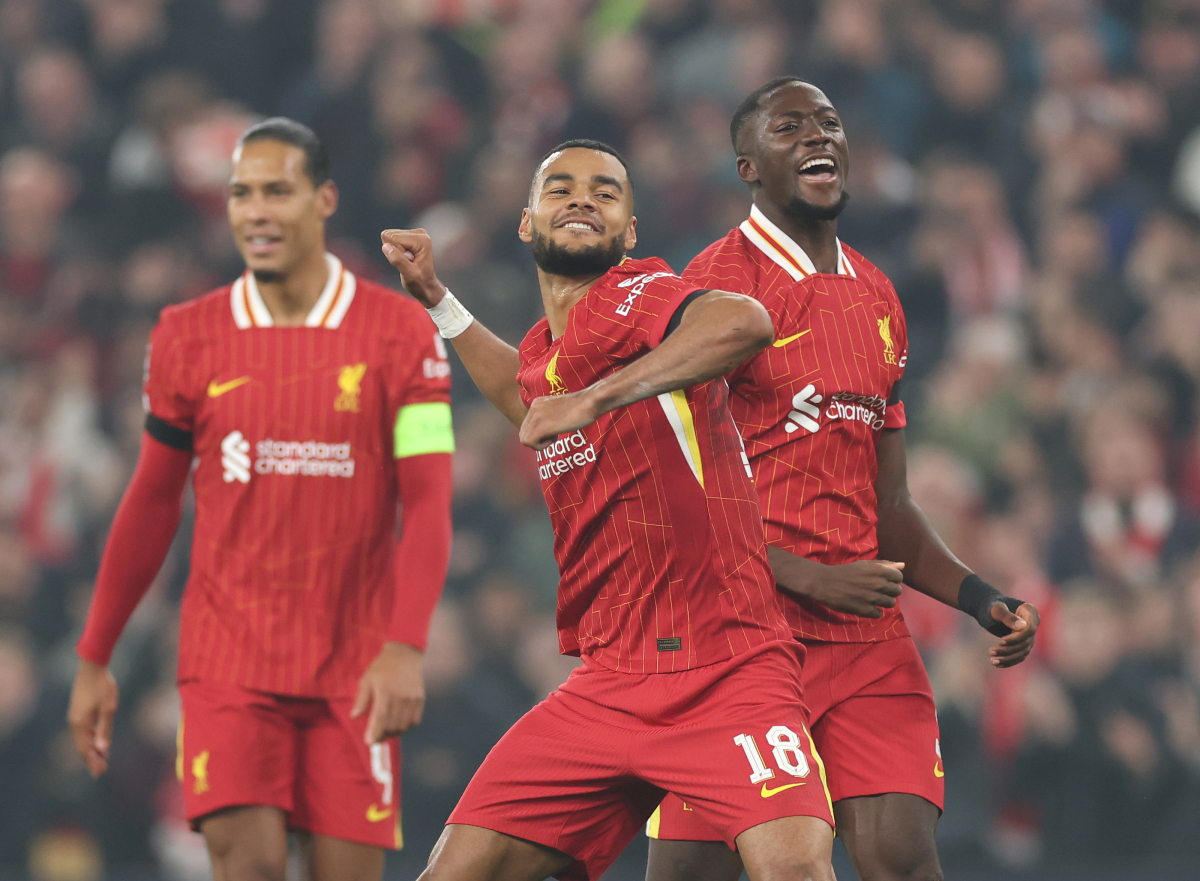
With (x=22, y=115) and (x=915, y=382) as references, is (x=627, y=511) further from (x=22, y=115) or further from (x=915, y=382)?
(x=22, y=115)

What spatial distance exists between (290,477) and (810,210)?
169 cm

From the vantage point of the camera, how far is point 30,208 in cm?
916

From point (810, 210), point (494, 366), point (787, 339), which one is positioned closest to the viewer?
point (787, 339)

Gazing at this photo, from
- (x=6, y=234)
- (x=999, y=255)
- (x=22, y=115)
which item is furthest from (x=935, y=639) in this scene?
(x=22, y=115)

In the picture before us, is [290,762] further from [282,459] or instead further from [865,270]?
[865,270]

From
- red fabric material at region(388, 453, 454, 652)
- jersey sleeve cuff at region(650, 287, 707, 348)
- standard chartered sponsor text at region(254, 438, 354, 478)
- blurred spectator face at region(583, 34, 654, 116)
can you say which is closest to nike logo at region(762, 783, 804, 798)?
jersey sleeve cuff at region(650, 287, 707, 348)

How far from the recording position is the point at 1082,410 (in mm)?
8242

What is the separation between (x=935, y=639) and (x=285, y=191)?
4215 mm

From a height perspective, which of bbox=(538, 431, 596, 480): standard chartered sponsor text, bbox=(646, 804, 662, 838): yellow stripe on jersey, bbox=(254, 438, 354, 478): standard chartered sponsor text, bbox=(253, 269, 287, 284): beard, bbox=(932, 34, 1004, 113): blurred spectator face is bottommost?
bbox=(646, 804, 662, 838): yellow stripe on jersey

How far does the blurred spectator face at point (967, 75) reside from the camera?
9461 millimetres

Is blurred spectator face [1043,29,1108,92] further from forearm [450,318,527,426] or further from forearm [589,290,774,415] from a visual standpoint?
forearm [589,290,774,415]

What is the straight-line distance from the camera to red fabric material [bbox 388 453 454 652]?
448 centimetres

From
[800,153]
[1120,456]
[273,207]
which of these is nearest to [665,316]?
[800,153]

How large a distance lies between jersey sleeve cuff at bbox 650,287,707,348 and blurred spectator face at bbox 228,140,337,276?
5.66ft
